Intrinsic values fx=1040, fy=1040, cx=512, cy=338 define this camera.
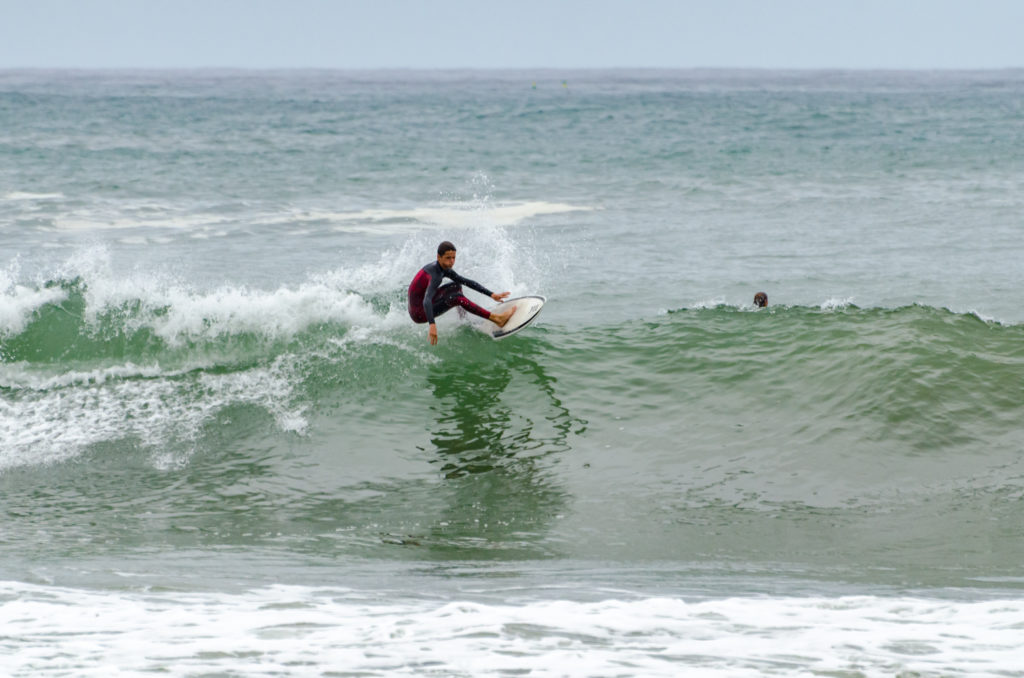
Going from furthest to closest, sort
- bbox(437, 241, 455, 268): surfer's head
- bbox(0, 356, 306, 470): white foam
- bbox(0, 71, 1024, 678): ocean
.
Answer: bbox(437, 241, 455, 268): surfer's head < bbox(0, 356, 306, 470): white foam < bbox(0, 71, 1024, 678): ocean

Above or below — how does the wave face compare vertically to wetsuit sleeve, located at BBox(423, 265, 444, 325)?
below

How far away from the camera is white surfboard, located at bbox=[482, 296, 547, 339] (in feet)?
45.8

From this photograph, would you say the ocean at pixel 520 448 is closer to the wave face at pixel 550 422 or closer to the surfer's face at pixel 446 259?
the wave face at pixel 550 422

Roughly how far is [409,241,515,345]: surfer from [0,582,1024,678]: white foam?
20.9 feet

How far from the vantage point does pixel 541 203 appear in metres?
29.6

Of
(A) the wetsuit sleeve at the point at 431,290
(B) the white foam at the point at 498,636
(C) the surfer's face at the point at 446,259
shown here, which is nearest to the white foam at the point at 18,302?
(A) the wetsuit sleeve at the point at 431,290

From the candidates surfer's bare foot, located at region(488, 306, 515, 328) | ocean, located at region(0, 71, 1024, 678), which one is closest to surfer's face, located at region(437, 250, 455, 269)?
surfer's bare foot, located at region(488, 306, 515, 328)

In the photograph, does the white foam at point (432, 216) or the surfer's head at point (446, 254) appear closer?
the surfer's head at point (446, 254)

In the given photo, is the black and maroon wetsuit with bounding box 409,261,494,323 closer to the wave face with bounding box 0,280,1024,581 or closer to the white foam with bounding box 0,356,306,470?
the wave face with bounding box 0,280,1024,581

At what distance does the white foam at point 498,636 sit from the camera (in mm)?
5723

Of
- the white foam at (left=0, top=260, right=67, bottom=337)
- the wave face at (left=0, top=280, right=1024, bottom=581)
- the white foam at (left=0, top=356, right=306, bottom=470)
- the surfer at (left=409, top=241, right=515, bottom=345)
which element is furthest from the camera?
the white foam at (left=0, top=260, right=67, bottom=337)

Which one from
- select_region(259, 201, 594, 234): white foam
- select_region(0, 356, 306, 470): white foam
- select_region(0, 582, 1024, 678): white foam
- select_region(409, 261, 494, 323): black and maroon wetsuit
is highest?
select_region(259, 201, 594, 234): white foam

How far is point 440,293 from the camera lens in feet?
45.1

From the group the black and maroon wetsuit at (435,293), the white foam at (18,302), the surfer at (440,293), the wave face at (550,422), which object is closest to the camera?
the wave face at (550,422)
